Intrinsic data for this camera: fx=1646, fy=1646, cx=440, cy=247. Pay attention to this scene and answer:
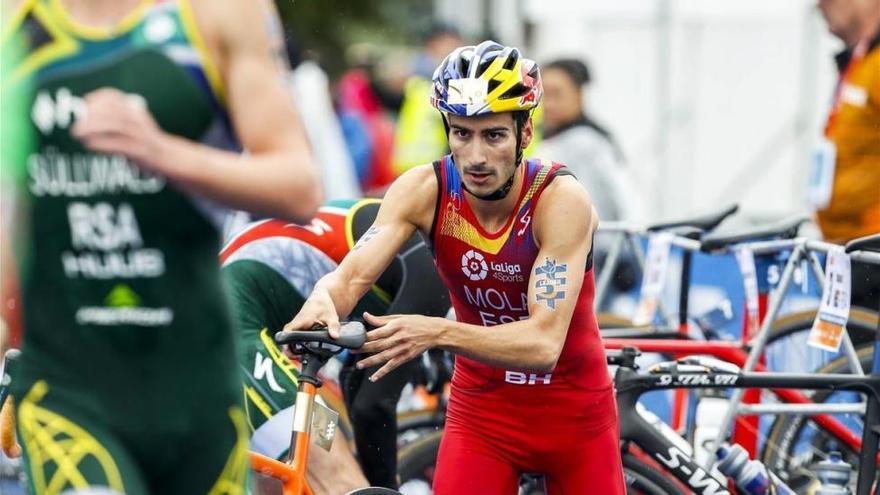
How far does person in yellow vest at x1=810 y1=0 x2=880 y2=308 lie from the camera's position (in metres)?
7.07

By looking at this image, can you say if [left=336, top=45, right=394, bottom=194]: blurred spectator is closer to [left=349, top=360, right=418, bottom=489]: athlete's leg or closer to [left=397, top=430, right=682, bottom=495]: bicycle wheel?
[left=397, top=430, right=682, bottom=495]: bicycle wheel

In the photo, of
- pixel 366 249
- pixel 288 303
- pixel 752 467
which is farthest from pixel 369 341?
pixel 752 467

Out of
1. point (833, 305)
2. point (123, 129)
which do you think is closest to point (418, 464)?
point (833, 305)

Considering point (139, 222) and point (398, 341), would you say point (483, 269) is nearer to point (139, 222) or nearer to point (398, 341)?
point (398, 341)

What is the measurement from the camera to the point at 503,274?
179 inches

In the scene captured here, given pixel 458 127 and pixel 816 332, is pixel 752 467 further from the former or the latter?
pixel 458 127

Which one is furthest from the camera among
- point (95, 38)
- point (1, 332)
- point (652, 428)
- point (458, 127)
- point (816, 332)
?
point (816, 332)

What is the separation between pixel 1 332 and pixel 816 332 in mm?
3474

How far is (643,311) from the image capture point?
7203 mm

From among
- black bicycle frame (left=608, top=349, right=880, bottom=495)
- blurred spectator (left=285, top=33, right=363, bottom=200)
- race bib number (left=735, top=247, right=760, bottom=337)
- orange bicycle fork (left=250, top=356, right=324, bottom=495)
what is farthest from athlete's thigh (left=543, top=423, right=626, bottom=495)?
blurred spectator (left=285, top=33, right=363, bottom=200)

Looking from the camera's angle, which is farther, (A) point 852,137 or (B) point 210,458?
(A) point 852,137

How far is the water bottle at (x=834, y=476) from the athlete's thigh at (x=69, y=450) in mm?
3327

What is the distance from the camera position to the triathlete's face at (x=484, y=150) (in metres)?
4.45

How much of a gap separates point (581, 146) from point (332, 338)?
510cm
